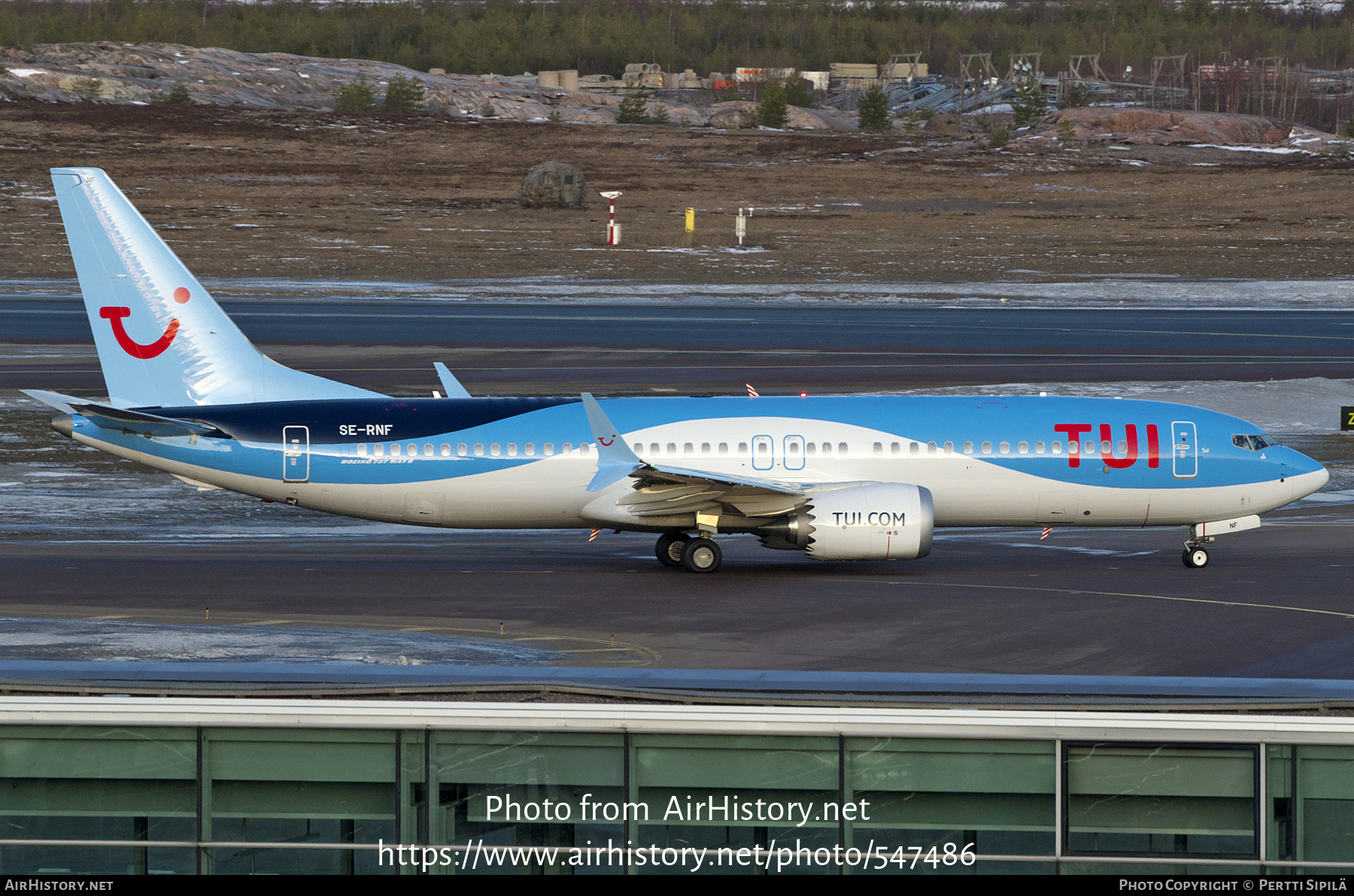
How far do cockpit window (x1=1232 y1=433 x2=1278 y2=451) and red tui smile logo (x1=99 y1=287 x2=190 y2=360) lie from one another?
24392 millimetres

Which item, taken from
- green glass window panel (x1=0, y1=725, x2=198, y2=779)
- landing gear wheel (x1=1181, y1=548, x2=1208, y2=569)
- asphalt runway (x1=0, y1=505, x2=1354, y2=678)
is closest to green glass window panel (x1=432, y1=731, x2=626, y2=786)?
green glass window panel (x1=0, y1=725, x2=198, y2=779)

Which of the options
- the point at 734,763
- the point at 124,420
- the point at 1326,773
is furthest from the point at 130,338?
the point at 1326,773

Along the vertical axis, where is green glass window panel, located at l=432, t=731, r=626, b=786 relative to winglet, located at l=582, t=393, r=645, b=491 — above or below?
above

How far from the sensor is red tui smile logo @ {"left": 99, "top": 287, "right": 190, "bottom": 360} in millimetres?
35844

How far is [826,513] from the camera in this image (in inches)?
1326

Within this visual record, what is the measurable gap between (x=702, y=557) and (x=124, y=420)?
42.4 feet

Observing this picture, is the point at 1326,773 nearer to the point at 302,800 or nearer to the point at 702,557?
the point at 302,800

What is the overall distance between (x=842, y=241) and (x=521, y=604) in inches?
3565

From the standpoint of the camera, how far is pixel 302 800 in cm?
1216

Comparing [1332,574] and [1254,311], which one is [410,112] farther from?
[1332,574]

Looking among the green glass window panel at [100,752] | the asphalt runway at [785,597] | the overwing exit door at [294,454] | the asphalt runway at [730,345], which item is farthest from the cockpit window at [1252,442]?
the green glass window panel at [100,752]

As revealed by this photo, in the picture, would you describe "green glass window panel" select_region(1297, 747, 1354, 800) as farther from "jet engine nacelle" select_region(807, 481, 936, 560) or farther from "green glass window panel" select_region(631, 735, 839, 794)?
"jet engine nacelle" select_region(807, 481, 936, 560)

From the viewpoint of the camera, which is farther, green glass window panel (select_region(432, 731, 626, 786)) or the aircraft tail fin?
the aircraft tail fin

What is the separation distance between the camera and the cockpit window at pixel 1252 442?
119 ft
